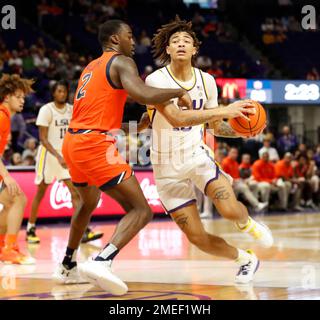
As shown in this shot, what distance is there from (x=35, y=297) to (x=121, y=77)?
5.54 feet

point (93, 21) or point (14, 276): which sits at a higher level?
point (93, 21)

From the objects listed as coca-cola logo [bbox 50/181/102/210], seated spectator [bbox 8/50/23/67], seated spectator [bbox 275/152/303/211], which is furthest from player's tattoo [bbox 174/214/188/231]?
seated spectator [bbox 8/50/23/67]

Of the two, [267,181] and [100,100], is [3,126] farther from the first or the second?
[267,181]

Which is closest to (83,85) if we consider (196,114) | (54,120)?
(196,114)

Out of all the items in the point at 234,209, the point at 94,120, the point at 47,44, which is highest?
the point at 47,44

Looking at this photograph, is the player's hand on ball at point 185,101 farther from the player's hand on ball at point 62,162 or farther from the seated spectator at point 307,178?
the seated spectator at point 307,178

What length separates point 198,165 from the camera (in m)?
6.07

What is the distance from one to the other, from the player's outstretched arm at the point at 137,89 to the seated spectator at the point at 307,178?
1233cm

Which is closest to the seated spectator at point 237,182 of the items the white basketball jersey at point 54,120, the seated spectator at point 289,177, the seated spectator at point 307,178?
the seated spectator at point 289,177

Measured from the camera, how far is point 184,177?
20.1ft

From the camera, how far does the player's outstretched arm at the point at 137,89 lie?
535 centimetres

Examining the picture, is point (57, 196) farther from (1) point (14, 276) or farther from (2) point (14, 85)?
(1) point (14, 276)
